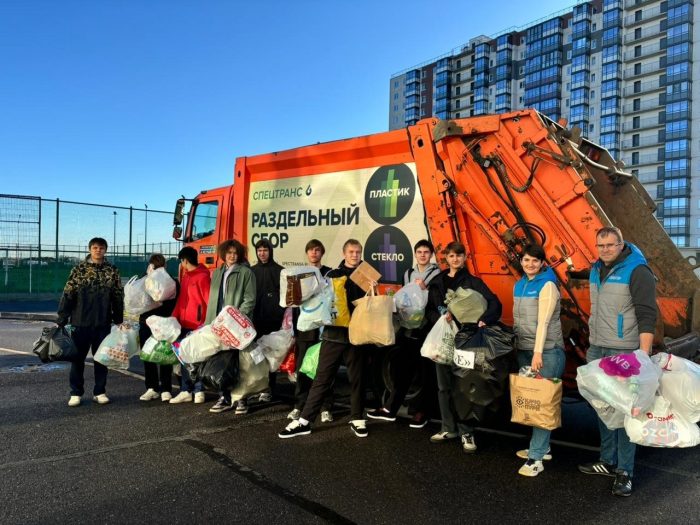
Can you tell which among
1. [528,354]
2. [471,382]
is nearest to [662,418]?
[528,354]

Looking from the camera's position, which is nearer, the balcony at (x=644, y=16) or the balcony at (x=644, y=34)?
the balcony at (x=644, y=34)

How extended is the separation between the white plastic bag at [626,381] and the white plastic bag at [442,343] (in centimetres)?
103

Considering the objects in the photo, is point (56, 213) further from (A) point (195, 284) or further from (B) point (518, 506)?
(B) point (518, 506)


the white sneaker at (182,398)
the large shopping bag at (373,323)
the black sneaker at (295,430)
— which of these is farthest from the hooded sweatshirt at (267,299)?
the large shopping bag at (373,323)

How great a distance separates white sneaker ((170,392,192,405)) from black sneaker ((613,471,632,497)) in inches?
160

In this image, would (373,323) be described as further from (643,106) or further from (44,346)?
(643,106)

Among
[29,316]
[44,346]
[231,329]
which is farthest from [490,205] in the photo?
[29,316]

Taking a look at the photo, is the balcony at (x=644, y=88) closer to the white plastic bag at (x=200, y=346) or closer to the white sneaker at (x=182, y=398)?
the white sneaker at (x=182, y=398)

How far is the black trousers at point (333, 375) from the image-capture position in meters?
4.57

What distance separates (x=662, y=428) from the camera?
128 inches

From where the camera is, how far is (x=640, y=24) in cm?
6875

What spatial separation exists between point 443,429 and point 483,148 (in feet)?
8.34

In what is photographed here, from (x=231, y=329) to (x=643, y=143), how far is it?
250 ft

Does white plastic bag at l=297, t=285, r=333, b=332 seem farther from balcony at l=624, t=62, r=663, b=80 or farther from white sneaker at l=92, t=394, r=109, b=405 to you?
balcony at l=624, t=62, r=663, b=80
